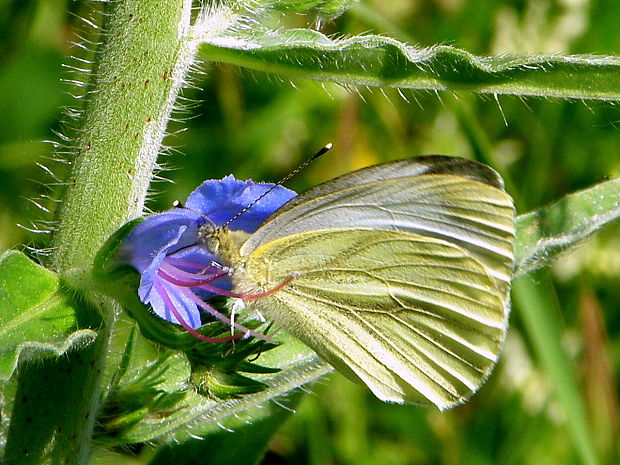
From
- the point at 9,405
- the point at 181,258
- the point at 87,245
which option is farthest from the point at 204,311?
the point at 9,405

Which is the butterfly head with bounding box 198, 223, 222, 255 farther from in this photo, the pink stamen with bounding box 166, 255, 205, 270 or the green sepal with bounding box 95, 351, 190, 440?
the green sepal with bounding box 95, 351, 190, 440

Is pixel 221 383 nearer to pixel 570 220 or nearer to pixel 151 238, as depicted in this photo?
pixel 151 238

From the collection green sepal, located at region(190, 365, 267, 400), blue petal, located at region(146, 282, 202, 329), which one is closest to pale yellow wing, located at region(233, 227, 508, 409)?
blue petal, located at region(146, 282, 202, 329)

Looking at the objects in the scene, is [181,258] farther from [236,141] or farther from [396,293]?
[236,141]

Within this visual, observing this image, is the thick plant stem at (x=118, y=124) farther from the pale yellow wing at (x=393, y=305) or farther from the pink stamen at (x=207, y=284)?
the pale yellow wing at (x=393, y=305)

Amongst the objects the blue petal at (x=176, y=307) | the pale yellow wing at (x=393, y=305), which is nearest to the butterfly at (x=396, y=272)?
the pale yellow wing at (x=393, y=305)

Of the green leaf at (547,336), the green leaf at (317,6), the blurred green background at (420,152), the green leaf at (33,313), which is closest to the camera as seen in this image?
the green leaf at (33,313)

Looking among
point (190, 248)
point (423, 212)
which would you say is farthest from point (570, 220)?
point (190, 248)
